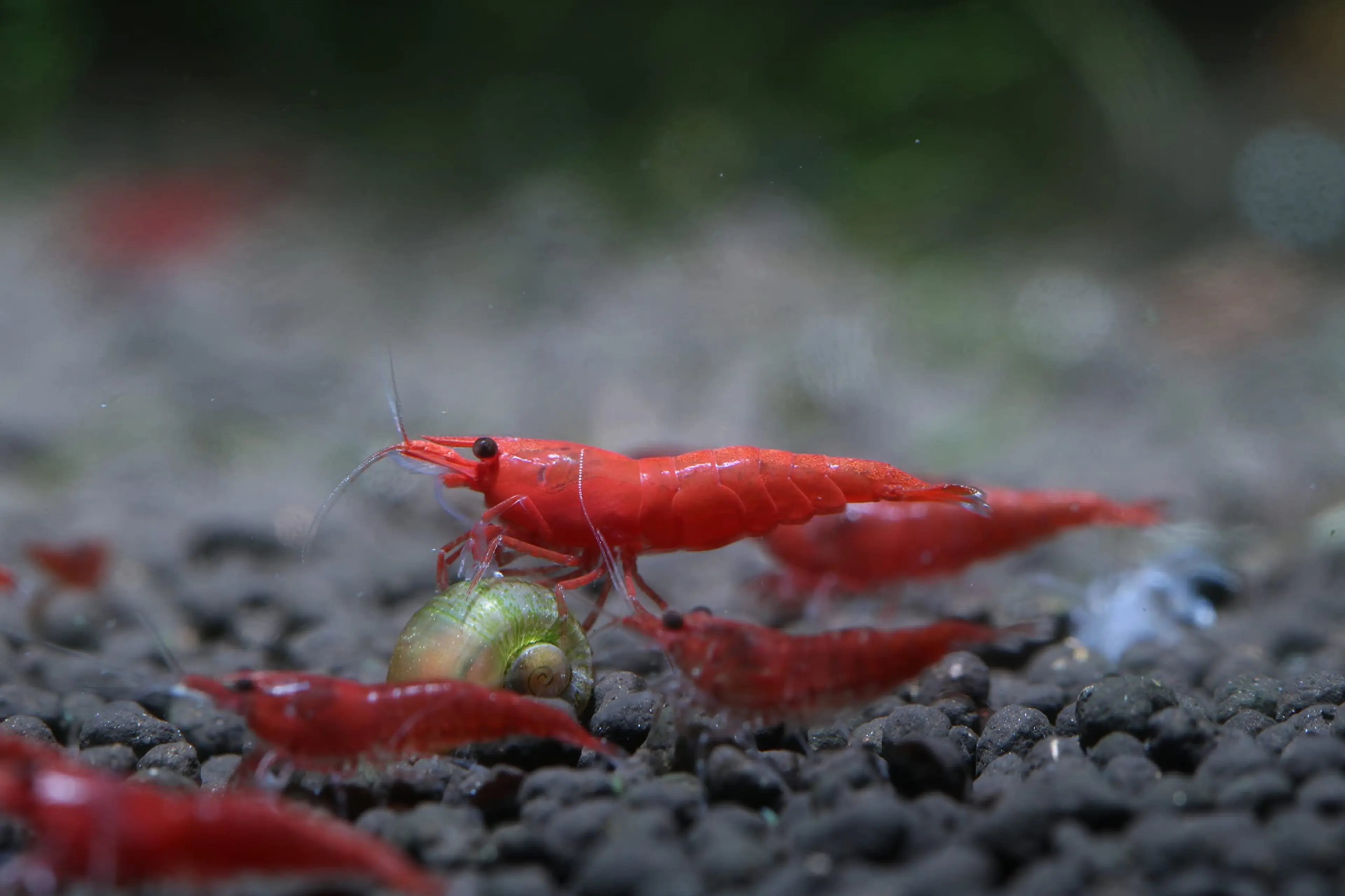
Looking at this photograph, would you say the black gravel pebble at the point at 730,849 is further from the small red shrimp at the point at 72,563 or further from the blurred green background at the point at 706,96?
the blurred green background at the point at 706,96

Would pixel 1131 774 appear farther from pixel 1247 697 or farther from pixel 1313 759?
pixel 1247 697

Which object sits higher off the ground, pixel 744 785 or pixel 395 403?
pixel 395 403

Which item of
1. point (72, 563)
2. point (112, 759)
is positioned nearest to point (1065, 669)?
point (112, 759)

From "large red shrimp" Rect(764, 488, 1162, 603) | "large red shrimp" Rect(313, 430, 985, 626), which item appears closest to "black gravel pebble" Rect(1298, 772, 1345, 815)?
"large red shrimp" Rect(313, 430, 985, 626)

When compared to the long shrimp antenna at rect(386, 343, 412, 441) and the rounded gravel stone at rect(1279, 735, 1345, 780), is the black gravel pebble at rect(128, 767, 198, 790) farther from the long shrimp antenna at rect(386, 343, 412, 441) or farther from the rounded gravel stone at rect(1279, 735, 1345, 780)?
the rounded gravel stone at rect(1279, 735, 1345, 780)

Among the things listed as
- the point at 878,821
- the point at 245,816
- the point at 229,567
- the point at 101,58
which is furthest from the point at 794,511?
the point at 101,58

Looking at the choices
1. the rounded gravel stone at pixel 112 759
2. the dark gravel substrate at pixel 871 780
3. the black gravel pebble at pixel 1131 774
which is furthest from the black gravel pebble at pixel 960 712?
the rounded gravel stone at pixel 112 759
